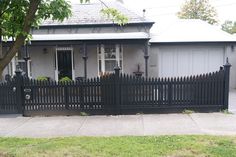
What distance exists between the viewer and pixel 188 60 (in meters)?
15.8

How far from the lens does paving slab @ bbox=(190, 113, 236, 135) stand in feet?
24.4

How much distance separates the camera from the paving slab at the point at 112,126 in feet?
24.8

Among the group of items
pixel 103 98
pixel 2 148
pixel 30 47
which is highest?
pixel 30 47

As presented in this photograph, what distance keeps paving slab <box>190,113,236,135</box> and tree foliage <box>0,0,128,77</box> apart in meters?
3.83

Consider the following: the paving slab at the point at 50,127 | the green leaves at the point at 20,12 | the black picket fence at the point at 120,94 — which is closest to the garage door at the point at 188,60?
the black picket fence at the point at 120,94

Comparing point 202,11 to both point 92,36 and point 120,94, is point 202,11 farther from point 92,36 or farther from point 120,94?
point 120,94

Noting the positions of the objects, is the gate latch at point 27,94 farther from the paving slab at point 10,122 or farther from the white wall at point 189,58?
the white wall at point 189,58

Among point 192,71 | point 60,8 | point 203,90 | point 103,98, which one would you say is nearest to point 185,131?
point 203,90

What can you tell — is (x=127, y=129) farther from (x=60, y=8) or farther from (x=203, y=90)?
(x=60, y=8)

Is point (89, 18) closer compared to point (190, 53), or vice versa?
point (190, 53)

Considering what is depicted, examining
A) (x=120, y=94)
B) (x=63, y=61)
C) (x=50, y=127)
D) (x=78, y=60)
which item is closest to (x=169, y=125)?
(x=120, y=94)

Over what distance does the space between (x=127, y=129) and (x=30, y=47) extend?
10182 millimetres

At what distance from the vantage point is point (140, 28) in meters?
15.8

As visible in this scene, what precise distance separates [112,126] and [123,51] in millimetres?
8399
